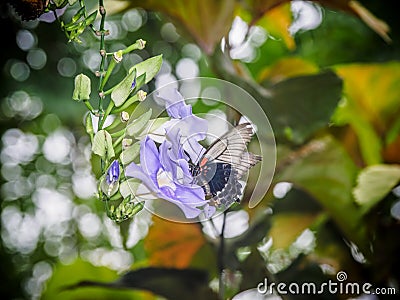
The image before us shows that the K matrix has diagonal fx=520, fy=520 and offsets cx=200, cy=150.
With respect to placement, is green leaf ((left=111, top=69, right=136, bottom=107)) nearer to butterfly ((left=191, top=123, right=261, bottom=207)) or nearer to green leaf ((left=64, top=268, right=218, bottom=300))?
butterfly ((left=191, top=123, right=261, bottom=207))

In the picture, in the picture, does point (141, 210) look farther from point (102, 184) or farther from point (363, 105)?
point (363, 105)

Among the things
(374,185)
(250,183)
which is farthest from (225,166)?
(374,185)

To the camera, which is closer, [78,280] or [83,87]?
[83,87]

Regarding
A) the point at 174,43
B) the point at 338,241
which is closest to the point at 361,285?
the point at 338,241

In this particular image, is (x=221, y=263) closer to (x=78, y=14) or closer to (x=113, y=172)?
(x=113, y=172)

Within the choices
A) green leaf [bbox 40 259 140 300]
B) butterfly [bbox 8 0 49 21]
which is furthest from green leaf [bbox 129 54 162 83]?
green leaf [bbox 40 259 140 300]

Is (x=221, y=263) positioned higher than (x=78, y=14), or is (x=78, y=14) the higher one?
(x=78, y=14)

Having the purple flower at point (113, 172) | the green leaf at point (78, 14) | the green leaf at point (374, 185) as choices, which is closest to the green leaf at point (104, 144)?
the purple flower at point (113, 172)

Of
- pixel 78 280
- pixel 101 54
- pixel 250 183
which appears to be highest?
pixel 101 54
